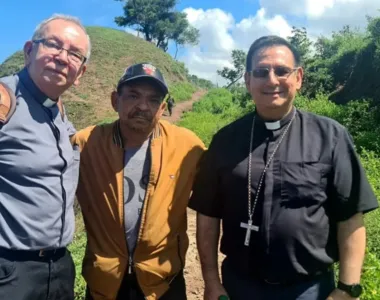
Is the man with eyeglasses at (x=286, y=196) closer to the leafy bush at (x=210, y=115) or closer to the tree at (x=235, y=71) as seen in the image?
the leafy bush at (x=210, y=115)

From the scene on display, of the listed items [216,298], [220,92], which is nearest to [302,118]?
[216,298]

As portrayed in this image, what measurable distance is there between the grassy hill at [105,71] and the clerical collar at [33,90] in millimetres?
20545

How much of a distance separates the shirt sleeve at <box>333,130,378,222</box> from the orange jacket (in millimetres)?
933

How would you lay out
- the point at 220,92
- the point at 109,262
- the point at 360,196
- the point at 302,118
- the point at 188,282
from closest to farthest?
the point at 360,196 → the point at 302,118 → the point at 109,262 → the point at 188,282 → the point at 220,92

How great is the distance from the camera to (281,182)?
7.66ft

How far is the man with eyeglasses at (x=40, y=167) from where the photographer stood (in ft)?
7.29

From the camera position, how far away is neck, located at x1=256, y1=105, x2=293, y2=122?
7.99ft

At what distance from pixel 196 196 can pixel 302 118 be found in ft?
2.48

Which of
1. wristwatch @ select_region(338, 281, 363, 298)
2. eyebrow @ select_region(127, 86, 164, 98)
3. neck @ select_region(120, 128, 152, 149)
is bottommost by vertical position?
wristwatch @ select_region(338, 281, 363, 298)

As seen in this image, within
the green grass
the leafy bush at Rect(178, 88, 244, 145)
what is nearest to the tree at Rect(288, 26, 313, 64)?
the leafy bush at Rect(178, 88, 244, 145)

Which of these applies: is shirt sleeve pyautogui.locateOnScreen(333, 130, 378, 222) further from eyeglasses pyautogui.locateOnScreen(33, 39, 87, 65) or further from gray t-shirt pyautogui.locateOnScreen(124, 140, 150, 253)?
eyeglasses pyautogui.locateOnScreen(33, 39, 87, 65)

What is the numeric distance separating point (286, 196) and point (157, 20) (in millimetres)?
50050

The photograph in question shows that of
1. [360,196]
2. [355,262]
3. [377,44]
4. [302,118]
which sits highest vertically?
[377,44]

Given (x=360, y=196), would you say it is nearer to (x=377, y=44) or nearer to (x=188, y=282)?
(x=188, y=282)
